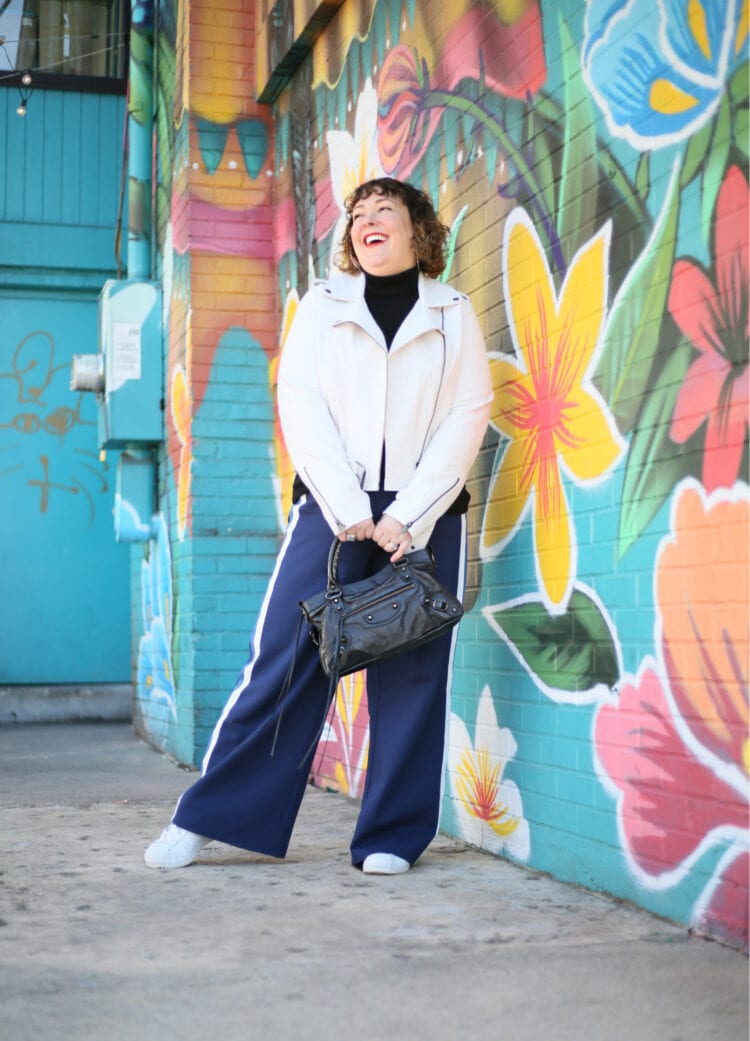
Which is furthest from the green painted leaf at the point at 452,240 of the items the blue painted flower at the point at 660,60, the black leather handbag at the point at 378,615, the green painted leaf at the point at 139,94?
the green painted leaf at the point at 139,94

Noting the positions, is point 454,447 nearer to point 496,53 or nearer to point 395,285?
point 395,285

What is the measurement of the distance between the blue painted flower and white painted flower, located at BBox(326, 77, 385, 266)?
63.8 inches

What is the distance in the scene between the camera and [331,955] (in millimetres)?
2693

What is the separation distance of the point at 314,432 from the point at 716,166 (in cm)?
129

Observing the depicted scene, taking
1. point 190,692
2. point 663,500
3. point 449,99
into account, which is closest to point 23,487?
point 190,692

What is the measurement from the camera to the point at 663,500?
292 centimetres

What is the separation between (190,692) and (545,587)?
286cm

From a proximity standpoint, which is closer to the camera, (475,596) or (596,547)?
(596,547)

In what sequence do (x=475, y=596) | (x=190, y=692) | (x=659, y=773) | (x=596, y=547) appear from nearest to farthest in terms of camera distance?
(x=659, y=773) < (x=596, y=547) < (x=475, y=596) < (x=190, y=692)

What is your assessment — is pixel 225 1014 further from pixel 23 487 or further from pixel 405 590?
pixel 23 487

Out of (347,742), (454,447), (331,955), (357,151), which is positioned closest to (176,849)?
(331,955)

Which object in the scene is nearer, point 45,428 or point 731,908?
point 731,908

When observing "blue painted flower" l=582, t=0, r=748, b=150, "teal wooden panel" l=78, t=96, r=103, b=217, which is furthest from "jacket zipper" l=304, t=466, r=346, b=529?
"teal wooden panel" l=78, t=96, r=103, b=217

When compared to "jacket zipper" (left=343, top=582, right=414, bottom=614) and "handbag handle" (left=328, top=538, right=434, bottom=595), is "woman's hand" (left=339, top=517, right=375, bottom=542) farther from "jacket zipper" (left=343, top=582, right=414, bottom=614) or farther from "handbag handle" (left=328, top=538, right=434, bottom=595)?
"jacket zipper" (left=343, top=582, right=414, bottom=614)
